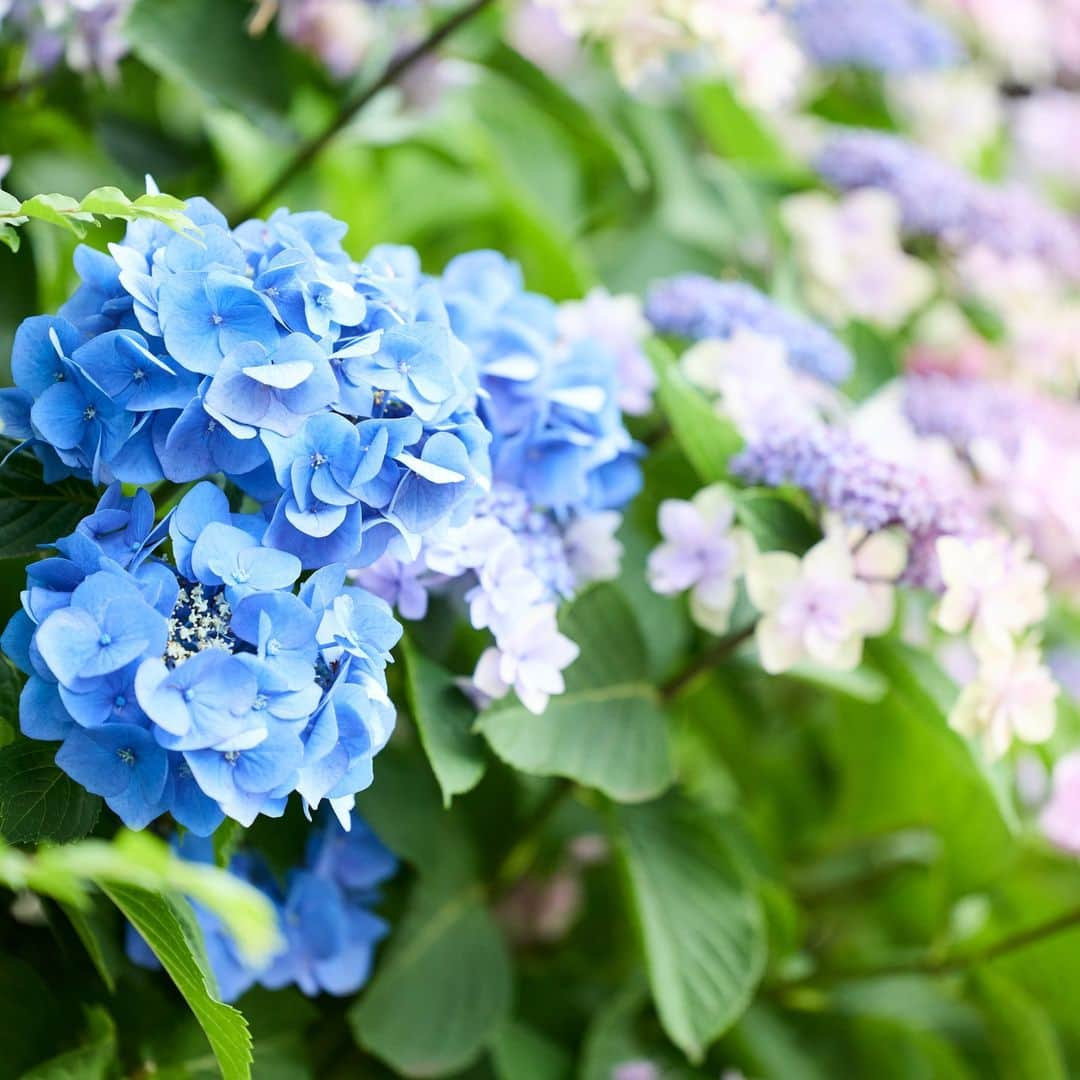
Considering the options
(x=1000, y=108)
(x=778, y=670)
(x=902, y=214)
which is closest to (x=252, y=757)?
A: (x=778, y=670)

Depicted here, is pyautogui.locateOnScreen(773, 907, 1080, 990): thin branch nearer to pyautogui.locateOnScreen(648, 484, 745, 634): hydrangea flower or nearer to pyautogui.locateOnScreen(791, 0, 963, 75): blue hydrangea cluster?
pyautogui.locateOnScreen(648, 484, 745, 634): hydrangea flower

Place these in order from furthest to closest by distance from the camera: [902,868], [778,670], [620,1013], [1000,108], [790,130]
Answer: [1000,108] < [790,130] < [902,868] < [620,1013] < [778,670]

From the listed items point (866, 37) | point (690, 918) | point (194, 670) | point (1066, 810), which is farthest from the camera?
point (866, 37)

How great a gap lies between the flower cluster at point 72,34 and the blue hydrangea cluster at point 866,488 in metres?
0.39

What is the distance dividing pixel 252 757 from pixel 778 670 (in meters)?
0.26

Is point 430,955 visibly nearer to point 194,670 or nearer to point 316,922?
point 316,922

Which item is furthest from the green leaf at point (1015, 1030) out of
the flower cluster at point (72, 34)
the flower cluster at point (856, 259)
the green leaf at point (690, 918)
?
the flower cluster at point (72, 34)

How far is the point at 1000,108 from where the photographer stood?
1409 millimetres

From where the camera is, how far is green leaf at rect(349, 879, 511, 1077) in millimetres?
586

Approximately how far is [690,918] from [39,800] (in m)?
0.31

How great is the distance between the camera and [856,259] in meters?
0.89

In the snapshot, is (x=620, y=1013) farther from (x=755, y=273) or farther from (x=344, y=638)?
(x=755, y=273)

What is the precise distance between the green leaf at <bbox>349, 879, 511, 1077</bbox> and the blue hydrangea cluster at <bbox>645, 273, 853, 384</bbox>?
31 centimetres

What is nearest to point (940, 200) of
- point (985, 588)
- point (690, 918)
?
point (985, 588)
